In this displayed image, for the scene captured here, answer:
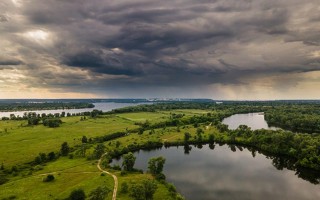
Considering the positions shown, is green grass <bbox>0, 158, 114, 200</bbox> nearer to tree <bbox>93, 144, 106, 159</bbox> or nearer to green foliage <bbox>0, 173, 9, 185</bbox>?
green foliage <bbox>0, 173, 9, 185</bbox>

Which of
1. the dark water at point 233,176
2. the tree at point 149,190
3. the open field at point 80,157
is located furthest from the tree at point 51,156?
the tree at point 149,190

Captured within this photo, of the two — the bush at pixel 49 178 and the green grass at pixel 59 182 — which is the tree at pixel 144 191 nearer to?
the green grass at pixel 59 182

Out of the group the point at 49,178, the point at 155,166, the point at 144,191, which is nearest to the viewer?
the point at 144,191

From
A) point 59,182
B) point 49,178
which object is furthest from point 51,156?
point 59,182

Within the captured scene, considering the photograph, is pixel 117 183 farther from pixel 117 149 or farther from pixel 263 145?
pixel 263 145

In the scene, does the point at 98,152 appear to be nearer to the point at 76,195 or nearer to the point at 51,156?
the point at 51,156

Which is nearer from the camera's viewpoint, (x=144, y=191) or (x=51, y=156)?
(x=144, y=191)

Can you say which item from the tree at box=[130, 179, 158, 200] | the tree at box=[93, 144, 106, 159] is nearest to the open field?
the tree at box=[93, 144, 106, 159]

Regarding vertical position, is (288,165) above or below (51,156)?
below

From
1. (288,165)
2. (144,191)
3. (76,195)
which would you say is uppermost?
(144,191)

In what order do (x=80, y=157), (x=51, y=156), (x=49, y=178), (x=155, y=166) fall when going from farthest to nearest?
(x=80, y=157), (x=51, y=156), (x=155, y=166), (x=49, y=178)
